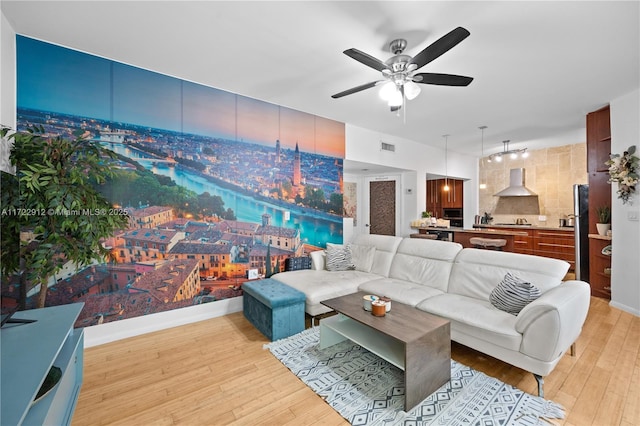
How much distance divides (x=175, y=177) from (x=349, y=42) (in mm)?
2327

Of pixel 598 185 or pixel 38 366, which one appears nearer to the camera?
pixel 38 366

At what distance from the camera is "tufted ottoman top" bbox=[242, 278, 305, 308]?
9.08 ft

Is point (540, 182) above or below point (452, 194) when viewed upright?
above

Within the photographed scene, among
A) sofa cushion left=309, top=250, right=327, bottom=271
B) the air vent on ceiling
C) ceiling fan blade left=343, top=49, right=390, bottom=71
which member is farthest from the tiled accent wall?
ceiling fan blade left=343, top=49, right=390, bottom=71

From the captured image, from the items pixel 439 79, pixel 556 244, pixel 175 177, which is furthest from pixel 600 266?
pixel 175 177

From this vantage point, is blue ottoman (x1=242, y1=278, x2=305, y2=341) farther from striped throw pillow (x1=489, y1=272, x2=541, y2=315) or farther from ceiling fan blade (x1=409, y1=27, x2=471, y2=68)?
ceiling fan blade (x1=409, y1=27, x2=471, y2=68)

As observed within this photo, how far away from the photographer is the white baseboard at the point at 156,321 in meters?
2.69

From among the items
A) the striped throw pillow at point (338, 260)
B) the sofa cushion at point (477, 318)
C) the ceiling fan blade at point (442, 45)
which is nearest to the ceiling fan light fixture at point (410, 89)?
the ceiling fan blade at point (442, 45)

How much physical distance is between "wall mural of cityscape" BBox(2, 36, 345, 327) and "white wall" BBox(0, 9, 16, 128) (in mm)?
56

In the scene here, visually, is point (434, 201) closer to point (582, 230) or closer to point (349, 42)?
point (582, 230)

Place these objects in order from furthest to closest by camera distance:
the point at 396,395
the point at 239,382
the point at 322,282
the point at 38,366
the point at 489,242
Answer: the point at 489,242 → the point at 322,282 → the point at 239,382 → the point at 396,395 → the point at 38,366

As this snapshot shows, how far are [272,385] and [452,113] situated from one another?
4.28 metres

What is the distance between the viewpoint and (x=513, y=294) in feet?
7.61

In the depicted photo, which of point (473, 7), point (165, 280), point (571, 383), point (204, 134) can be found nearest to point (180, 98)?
point (204, 134)
